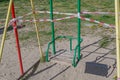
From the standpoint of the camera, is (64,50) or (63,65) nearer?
(63,65)

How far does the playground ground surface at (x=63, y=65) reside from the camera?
574 centimetres

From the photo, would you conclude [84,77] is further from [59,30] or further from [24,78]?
[59,30]

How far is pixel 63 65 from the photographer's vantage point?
6.22 m

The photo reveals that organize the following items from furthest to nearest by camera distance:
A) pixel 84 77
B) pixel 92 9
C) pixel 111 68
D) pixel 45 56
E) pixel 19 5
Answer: pixel 19 5 < pixel 92 9 < pixel 45 56 < pixel 111 68 < pixel 84 77

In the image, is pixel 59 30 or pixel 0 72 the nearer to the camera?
pixel 0 72

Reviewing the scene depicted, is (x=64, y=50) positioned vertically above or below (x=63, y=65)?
above

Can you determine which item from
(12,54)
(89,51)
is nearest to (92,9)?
(89,51)

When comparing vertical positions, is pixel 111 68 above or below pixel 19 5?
below

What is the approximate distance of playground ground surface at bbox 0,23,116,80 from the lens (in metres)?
5.74

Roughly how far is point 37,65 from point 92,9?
6.41 m

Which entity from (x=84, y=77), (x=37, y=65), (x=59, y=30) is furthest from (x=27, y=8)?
(x=84, y=77)

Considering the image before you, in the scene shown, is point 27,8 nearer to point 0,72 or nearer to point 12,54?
point 12,54

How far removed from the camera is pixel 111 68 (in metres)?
6.03

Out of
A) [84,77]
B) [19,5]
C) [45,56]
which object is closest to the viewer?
[84,77]
